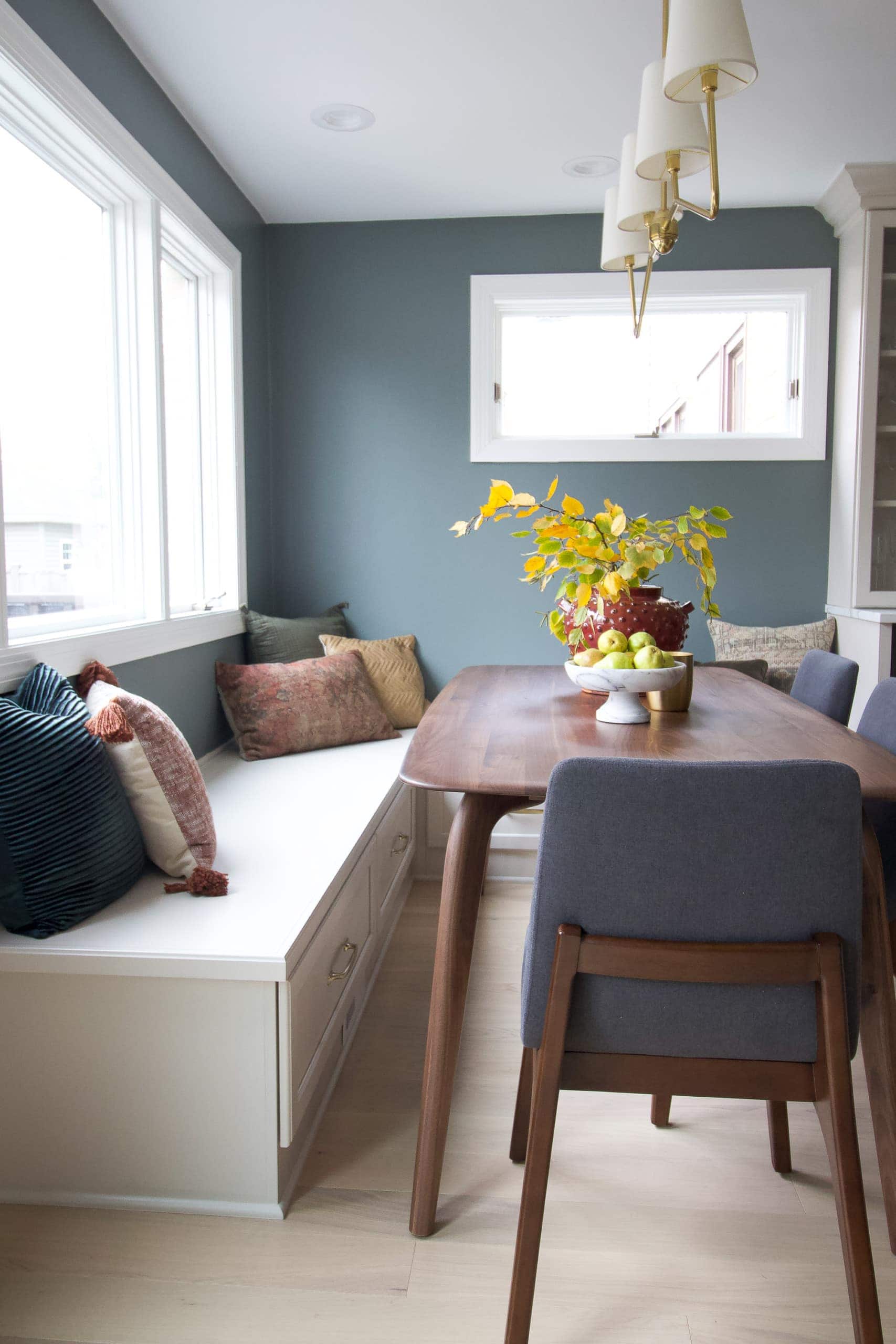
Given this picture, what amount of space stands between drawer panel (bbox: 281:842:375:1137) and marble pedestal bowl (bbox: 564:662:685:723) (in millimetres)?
697

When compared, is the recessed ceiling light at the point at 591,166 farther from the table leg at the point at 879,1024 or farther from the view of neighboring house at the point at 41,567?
the table leg at the point at 879,1024

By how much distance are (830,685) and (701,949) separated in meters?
1.39

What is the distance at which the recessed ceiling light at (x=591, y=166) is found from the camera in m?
3.11

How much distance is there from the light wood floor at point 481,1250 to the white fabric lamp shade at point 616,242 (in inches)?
74.7

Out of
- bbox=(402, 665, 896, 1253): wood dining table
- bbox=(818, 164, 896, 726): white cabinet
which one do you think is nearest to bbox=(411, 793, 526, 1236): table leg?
bbox=(402, 665, 896, 1253): wood dining table

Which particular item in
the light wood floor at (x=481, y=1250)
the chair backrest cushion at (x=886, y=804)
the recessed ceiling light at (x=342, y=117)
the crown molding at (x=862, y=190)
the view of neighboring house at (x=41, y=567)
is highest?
the recessed ceiling light at (x=342, y=117)

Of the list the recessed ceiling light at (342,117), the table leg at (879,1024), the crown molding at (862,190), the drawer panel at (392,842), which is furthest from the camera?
the crown molding at (862,190)

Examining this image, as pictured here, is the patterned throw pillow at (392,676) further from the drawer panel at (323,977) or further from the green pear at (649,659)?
the green pear at (649,659)

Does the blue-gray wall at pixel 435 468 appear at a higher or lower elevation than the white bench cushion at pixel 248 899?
higher

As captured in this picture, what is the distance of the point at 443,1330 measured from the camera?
1.32 meters

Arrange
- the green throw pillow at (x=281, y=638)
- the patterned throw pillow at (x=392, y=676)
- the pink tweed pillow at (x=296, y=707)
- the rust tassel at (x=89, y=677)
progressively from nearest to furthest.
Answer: the rust tassel at (x=89, y=677), the pink tweed pillow at (x=296, y=707), the green throw pillow at (x=281, y=638), the patterned throw pillow at (x=392, y=676)

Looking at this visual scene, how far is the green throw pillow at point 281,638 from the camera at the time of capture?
345cm

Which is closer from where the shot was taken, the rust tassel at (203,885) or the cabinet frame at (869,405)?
the rust tassel at (203,885)

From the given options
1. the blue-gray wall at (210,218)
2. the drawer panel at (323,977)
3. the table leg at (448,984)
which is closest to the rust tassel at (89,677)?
the blue-gray wall at (210,218)
